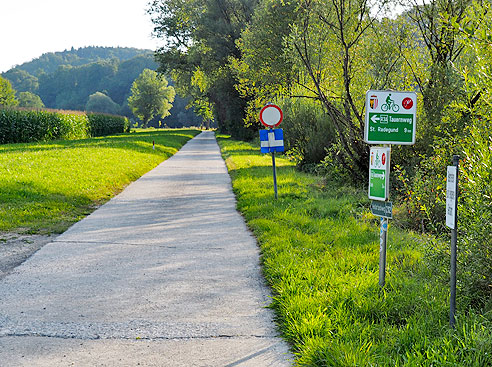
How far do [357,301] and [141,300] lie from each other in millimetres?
2131

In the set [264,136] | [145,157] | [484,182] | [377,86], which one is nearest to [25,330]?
[484,182]

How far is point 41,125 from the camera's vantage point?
34.1 m

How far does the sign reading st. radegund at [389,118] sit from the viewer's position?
15.0 feet

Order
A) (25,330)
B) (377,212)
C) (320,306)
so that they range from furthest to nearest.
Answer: (377,212), (320,306), (25,330)

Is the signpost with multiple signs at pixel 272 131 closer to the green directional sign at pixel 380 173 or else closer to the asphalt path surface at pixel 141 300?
the asphalt path surface at pixel 141 300

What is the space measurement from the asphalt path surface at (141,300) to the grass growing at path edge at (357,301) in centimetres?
27

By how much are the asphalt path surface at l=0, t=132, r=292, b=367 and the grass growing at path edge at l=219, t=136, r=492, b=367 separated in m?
0.27

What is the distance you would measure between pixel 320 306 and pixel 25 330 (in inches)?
101

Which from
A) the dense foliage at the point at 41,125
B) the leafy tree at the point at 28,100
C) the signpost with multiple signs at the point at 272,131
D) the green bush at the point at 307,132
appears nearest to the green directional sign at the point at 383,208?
the signpost with multiple signs at the point at 272,131

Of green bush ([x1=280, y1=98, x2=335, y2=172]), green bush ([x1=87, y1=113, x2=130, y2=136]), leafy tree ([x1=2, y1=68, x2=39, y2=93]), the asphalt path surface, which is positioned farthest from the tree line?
leafy tree ([x1=2, y1=68, x2=39, y2=93])

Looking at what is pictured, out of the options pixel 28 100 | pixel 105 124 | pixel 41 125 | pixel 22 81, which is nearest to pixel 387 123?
pixel 41 125

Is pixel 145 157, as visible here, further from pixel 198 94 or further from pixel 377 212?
pixel 198 94

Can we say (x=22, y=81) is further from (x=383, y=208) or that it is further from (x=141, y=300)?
(x=383, y=208)

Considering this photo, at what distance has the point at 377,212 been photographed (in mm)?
4738
